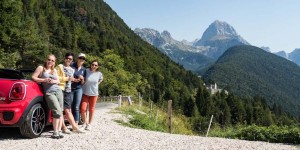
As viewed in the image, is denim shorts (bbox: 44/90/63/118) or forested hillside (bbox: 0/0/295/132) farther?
forested hillside (bbox: 0/0/295/132)

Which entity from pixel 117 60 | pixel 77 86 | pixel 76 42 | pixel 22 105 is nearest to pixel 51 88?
pixel 22 105

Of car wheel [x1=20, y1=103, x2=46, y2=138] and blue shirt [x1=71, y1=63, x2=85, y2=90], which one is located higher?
blue shirt [x1=71, y1=63, x2=85, y2=90]

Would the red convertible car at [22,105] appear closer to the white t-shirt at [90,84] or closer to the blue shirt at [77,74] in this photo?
the blue shirt at [77,74]

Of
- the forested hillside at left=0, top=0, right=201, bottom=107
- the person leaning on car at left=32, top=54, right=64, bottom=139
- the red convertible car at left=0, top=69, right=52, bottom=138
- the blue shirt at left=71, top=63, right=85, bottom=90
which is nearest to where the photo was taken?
the red convertible car at left=0, top=69, right=52, bottom=138

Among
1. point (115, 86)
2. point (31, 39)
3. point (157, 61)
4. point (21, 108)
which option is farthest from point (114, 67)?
point (157, 61)

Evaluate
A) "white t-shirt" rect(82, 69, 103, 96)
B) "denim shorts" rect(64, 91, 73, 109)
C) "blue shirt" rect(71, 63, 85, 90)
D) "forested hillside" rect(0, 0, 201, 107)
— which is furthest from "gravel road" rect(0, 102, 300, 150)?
"forested hillside" rect(0, 0, 201, 107)

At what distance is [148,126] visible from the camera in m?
15.9

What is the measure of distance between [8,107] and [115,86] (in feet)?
243

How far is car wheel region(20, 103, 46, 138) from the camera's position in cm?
834

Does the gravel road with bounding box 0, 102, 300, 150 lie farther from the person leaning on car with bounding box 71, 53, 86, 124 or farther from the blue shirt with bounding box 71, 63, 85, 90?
the blue shirt with bounding box 71, 63, 85, 90

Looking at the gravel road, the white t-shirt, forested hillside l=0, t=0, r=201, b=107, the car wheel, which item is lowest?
the gravel road

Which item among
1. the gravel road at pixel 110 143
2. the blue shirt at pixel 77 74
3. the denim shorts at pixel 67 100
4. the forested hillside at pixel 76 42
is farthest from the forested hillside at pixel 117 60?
the gravel road at pixel 110 143

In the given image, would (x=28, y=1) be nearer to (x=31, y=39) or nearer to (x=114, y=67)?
(x=114, y=67)

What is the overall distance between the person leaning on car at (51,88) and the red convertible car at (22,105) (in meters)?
0.23
